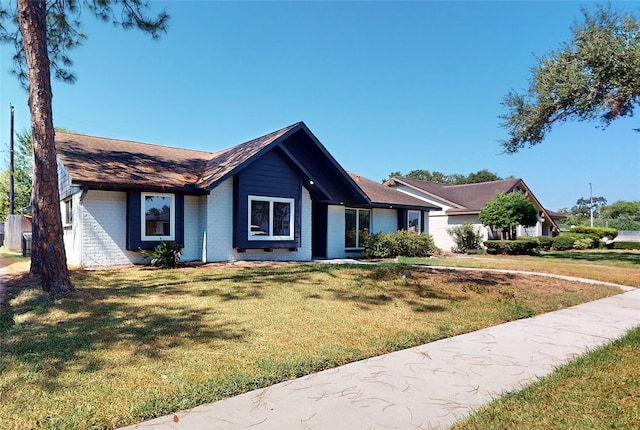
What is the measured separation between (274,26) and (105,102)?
382 inches

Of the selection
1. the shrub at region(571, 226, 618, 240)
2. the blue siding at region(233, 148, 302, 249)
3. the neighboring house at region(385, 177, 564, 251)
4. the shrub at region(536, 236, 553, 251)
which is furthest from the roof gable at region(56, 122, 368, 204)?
the shrub at region(571, 226, 618, 240)

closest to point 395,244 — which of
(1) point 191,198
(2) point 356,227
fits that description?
(2) point 356,227

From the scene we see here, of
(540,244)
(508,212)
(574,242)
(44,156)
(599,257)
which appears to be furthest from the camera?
(574,242)

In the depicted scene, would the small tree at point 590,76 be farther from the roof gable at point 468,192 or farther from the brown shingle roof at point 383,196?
the roof gable at point 468,192

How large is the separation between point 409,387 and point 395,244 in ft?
47.1

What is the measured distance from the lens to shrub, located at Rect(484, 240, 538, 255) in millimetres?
21766

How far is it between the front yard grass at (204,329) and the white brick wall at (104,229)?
2219mm

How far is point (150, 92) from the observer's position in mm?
18562

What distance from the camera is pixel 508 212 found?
72.2 ft

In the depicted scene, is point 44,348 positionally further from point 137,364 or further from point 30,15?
point 30,15

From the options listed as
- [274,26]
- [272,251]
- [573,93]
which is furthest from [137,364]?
[573,93]

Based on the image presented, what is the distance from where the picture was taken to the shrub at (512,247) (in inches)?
857

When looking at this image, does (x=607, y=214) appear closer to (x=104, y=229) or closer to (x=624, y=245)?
(x=624, y=245)

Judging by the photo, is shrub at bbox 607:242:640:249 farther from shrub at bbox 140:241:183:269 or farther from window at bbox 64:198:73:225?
window at bbox 64:198:73:225
